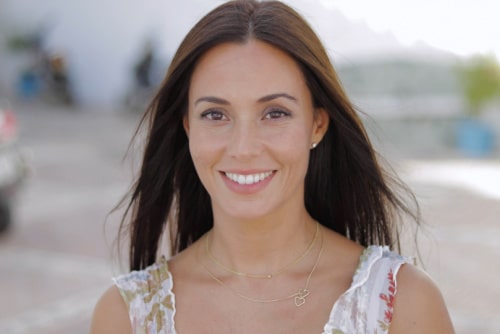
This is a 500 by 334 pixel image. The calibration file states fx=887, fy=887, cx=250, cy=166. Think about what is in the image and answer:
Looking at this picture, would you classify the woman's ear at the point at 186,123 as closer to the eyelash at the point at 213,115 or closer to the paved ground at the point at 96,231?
the eyelash at the point at 213,115

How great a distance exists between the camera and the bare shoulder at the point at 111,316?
6.97 feet

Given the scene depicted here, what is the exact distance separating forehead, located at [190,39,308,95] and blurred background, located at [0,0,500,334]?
1806mm


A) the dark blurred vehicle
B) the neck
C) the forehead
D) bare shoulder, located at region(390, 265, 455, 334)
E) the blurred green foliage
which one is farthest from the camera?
the blurred green foliage

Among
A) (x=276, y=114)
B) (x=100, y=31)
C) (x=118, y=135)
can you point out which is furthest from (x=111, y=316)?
(x=100, y=31)

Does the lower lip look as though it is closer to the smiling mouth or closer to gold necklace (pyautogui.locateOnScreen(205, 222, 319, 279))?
the smiling mouth

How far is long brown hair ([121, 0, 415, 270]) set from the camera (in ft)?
6.84

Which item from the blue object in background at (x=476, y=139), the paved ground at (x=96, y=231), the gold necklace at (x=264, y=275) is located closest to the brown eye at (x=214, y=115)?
the gold necklace at (x=264, y=275)

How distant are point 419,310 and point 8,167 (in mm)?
5923

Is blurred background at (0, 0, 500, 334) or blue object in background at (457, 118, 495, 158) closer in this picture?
blurred background at (0, 0, 500, 334)

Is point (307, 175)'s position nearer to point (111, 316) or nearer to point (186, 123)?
point (186, 123)

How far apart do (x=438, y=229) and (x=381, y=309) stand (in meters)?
6.24

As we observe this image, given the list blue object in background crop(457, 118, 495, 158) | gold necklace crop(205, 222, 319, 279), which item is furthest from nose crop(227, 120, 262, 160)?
blue object in background crop(457, 118, 495, 158)

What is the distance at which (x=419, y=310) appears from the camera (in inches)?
76.8

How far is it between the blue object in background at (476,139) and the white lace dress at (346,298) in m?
12.3
